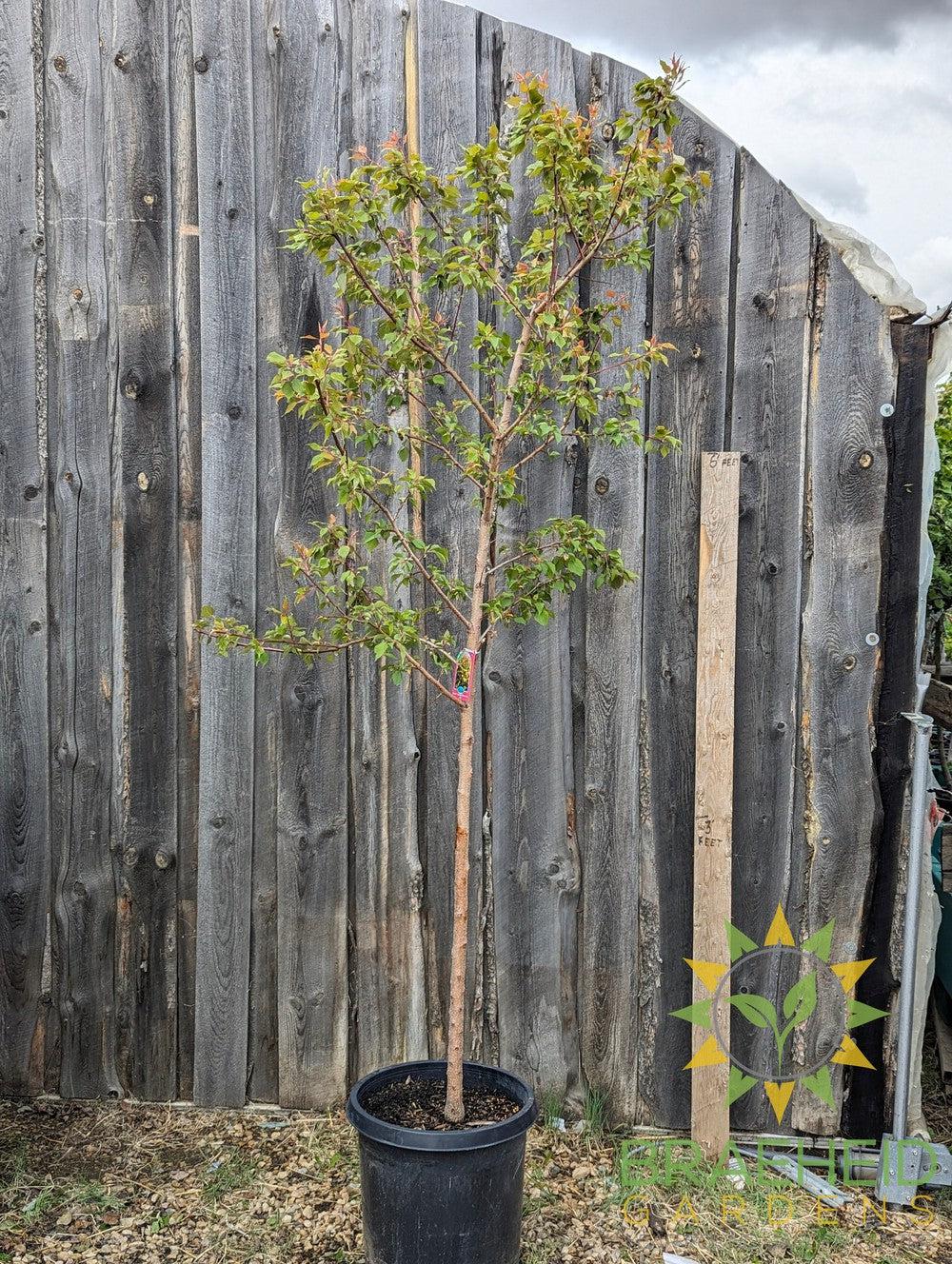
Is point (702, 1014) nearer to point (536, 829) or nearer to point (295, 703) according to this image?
point (536, 829)

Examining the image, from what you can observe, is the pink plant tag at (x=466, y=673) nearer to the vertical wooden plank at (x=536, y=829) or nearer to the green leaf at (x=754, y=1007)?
the vertical wooden plank at (x=536, y=829)

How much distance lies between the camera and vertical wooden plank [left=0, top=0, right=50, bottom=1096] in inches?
116

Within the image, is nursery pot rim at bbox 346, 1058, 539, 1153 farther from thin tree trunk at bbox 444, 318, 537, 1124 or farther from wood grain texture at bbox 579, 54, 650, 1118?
wood grain texture at bbox 579, 54, 650, 1118

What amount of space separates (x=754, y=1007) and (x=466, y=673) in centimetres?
129

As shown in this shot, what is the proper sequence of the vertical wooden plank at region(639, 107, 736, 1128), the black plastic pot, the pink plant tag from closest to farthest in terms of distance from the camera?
1. the black plastic pot
2. the pink plant tag
3. the vertical wooden plank at region(639, 107, 736, 1128)

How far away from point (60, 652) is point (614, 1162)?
6.67ft

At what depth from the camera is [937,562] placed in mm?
4020

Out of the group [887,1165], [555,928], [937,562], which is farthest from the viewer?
[937,562]

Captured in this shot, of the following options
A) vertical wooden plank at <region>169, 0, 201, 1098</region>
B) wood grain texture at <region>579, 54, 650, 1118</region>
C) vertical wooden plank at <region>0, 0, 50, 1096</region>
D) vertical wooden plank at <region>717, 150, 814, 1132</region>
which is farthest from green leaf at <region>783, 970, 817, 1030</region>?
vertical wooden plank at <region>0, 0, 50, 1096</region>

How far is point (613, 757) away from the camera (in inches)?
113

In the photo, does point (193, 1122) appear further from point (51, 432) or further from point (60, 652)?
point (51, 432)

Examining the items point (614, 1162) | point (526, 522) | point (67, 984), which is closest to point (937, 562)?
point (526, 522)

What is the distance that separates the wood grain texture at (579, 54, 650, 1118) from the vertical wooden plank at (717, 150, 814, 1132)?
270mm

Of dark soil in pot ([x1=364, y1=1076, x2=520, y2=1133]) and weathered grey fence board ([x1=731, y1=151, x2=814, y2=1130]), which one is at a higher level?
weathered grey fence board ([x1=731, y1=151, x2=814, y2=1130])
